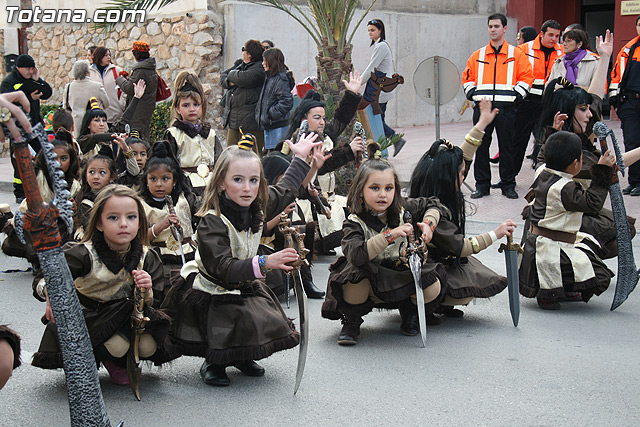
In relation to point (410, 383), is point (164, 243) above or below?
above

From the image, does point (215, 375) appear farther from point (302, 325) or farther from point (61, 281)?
point (61, 281)

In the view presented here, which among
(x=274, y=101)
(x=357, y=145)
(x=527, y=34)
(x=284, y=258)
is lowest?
(x=284, y=258)

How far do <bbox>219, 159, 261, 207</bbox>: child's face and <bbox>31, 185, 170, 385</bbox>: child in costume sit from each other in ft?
1.69

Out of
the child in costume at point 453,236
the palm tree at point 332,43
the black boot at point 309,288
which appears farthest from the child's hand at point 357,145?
the palm tree at point 332,43

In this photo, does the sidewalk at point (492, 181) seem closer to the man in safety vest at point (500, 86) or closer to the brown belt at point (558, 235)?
the man in safety vest at point (500, 86)

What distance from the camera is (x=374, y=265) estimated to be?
5242 mm

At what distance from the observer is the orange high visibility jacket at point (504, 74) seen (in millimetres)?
10609

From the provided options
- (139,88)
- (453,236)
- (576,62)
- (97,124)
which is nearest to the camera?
(453,236)

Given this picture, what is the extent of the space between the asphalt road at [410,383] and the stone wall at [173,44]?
10.6 m

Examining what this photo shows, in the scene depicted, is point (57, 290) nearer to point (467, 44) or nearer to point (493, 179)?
point (493, 179)

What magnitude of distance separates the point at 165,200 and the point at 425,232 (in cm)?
212

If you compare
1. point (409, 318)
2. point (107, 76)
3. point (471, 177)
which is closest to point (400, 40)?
point (471, 177)

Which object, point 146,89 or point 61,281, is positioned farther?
point 146,89

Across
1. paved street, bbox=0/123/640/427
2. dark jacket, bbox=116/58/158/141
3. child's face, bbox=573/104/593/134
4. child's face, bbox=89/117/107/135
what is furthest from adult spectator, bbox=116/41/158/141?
child's face, bbox=573/104/593/134
